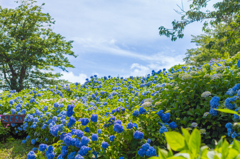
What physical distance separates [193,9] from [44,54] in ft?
48.7

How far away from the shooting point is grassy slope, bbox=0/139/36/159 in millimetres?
4927

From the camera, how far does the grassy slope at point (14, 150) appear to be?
4.93 meters

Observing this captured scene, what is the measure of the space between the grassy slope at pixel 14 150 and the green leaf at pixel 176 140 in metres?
4.74

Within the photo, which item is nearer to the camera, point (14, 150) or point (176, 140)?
point (176, 140)

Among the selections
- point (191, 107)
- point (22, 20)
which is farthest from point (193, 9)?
point (22, 20)

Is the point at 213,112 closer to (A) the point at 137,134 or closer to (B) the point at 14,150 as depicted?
(A) the point at 137,134

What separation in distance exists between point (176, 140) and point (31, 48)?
20.8 m

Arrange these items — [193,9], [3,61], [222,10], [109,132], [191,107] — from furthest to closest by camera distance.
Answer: [3,61] → [193,9] → [222,10] → [191,107] → [109,132]

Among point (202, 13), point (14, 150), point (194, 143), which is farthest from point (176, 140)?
point (202, 13)

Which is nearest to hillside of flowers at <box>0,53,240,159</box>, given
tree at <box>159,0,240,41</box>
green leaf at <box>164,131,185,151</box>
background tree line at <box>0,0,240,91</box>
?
green leaf at <box>164,131,185,151</box>

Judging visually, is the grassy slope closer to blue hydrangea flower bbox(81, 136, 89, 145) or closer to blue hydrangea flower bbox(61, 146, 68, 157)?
blue hydrangea flower bbox(61, 146, 68, 157)

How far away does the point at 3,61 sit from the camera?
18156 millimetres

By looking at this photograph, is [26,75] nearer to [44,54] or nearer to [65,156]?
[44,54]

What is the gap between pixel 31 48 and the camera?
19516 millimetres
